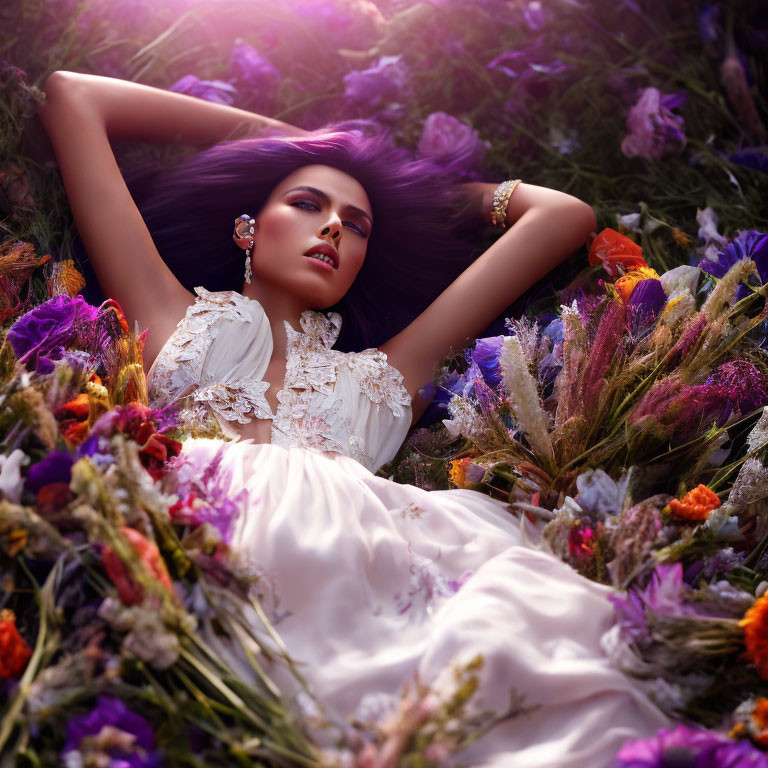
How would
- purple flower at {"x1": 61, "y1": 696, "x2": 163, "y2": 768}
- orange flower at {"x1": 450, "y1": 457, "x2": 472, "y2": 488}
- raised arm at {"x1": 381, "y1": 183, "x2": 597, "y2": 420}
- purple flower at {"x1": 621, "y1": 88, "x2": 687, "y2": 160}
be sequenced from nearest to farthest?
purple flower at {"x1": 61, "y1": 696, "x2": 163, "y2": 768} → orange flower at {"x1": 450, "y1": 457, "x2": 472, "y2": 488} → raised arm at {"x1": 381, "y1": 183, "x2": 597, "y2": 420} → purple flower at {"x1": 621, "y1": 88, "x2": 687, "y2": 160}

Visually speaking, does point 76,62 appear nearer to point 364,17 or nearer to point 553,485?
point 364,17

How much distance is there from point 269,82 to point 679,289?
4.76ft

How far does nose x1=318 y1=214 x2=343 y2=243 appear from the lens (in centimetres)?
212

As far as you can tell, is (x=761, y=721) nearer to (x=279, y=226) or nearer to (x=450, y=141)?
(x=279, y=226)

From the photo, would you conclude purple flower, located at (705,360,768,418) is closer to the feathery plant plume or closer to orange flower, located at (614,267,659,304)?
orange flower, located at (614,267,659,304)

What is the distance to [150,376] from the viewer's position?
1960 millimetres

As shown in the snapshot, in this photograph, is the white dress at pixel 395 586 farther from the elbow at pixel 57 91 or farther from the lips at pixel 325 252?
the elbow at pixel 57 91

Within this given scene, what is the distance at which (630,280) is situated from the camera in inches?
81.1

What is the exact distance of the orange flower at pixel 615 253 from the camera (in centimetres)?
227

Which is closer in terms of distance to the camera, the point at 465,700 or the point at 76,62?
the point at 465,700

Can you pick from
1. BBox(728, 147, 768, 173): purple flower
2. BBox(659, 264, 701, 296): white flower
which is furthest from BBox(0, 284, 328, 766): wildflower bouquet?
BBox(728, 147, 768, 173): purple flower

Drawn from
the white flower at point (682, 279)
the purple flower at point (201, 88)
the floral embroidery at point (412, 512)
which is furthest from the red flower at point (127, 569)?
the purple flower at point (201, 88)

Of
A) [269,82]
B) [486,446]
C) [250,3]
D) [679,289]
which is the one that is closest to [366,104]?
[269,82]

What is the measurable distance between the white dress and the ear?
30 centimetres
